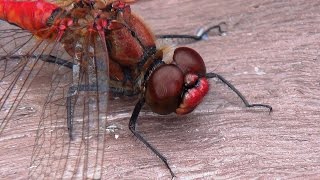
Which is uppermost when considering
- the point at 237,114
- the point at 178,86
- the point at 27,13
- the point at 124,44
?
the point at 27,13

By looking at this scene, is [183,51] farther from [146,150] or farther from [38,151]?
[38,151]

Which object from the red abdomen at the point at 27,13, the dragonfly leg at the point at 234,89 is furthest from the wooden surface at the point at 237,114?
the red abdomen at the point at 27,13

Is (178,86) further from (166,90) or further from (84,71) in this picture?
(84,71)

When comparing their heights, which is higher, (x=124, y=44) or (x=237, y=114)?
(x=124, y=44)

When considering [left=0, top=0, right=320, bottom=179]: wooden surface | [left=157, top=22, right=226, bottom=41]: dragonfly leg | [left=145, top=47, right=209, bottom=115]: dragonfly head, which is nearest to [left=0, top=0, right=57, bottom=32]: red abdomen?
[left=0, top=0, right=320, bottom=179]: wooden surface

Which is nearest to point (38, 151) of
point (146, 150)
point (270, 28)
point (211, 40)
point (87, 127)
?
point (87, 127)

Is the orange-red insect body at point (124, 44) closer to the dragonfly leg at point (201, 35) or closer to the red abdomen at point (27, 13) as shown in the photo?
the red abdomen at point (27, 13)

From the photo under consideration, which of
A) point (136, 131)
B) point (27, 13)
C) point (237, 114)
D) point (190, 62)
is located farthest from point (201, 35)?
point (27, 13)
